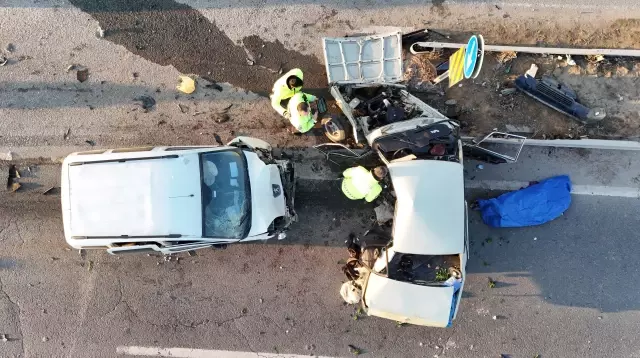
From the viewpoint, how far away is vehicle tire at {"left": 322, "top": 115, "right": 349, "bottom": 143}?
641 cm

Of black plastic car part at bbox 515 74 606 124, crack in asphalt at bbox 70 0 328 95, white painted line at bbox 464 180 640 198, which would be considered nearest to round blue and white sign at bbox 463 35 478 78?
black plastic car part at bbox 515 74 606 124

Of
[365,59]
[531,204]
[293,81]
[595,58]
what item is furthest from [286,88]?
[595,58]

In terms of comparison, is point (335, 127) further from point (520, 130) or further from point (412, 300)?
point (520, 130)

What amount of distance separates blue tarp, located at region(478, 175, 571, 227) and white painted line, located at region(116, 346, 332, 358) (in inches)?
150

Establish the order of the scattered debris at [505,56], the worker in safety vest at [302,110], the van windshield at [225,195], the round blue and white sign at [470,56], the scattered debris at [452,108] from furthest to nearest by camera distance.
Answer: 1. the scattered debris at [452,108]
2. the scattered debris at [505,56]
3. the worker in safety vest at [302,110]
4. the van windshield at [225,195]
5. the round blue and white sign at [470,56]

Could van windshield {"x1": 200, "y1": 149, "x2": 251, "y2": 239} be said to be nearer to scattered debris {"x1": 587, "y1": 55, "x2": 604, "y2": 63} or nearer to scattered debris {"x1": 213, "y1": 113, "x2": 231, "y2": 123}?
scattered debris {"x1": 213, "y1": 113, "x2": 231, "y2": 123}

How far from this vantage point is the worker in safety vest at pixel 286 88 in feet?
19.4

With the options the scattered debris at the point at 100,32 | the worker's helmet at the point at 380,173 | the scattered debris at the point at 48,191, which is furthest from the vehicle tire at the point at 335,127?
the scattered debris at the point at 48,191

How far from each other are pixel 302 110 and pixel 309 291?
297 cm

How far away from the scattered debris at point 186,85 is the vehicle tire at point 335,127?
2.19 m

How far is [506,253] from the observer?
6832 mm

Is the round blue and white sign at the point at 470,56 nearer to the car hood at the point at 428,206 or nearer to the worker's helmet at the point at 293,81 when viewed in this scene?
the car hood at the point at 428,206

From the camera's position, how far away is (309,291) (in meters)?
6.91

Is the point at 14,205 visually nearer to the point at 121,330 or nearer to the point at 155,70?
the point at 121,330
